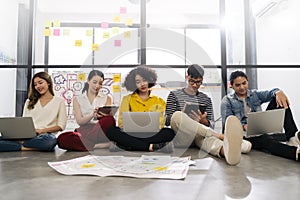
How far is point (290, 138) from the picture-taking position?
1.88 m

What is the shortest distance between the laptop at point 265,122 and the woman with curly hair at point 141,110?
54cm

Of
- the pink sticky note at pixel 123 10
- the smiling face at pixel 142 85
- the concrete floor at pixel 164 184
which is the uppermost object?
the pink sticky note at pixel 123 10

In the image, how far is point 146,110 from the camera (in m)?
2.01

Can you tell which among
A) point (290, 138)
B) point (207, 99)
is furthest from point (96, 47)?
point (290, 138)

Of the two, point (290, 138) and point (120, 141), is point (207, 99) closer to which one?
point (290, 138)

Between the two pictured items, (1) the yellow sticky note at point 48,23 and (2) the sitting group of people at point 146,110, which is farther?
(1) the yellow sticky note at point 48,23

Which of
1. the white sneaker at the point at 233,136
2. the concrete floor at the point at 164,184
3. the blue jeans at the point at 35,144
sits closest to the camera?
the concrete floor at the point at 164,184

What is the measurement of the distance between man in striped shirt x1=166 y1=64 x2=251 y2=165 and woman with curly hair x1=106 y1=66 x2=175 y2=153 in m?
0.09

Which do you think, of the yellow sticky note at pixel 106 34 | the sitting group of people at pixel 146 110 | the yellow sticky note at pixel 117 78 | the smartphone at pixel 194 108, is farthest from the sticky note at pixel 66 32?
the smartphone at pixel 194 108

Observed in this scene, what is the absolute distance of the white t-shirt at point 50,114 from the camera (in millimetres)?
2016

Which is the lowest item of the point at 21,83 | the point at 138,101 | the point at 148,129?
the point at 148,129

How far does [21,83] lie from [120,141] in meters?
1.67

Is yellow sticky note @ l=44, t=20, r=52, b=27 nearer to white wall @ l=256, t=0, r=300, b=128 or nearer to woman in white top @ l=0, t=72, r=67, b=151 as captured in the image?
woman in white top @ l=0, t=72, r=67, b=151

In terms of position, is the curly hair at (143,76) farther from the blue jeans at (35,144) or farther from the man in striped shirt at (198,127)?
the blue jeans at (35,144)
